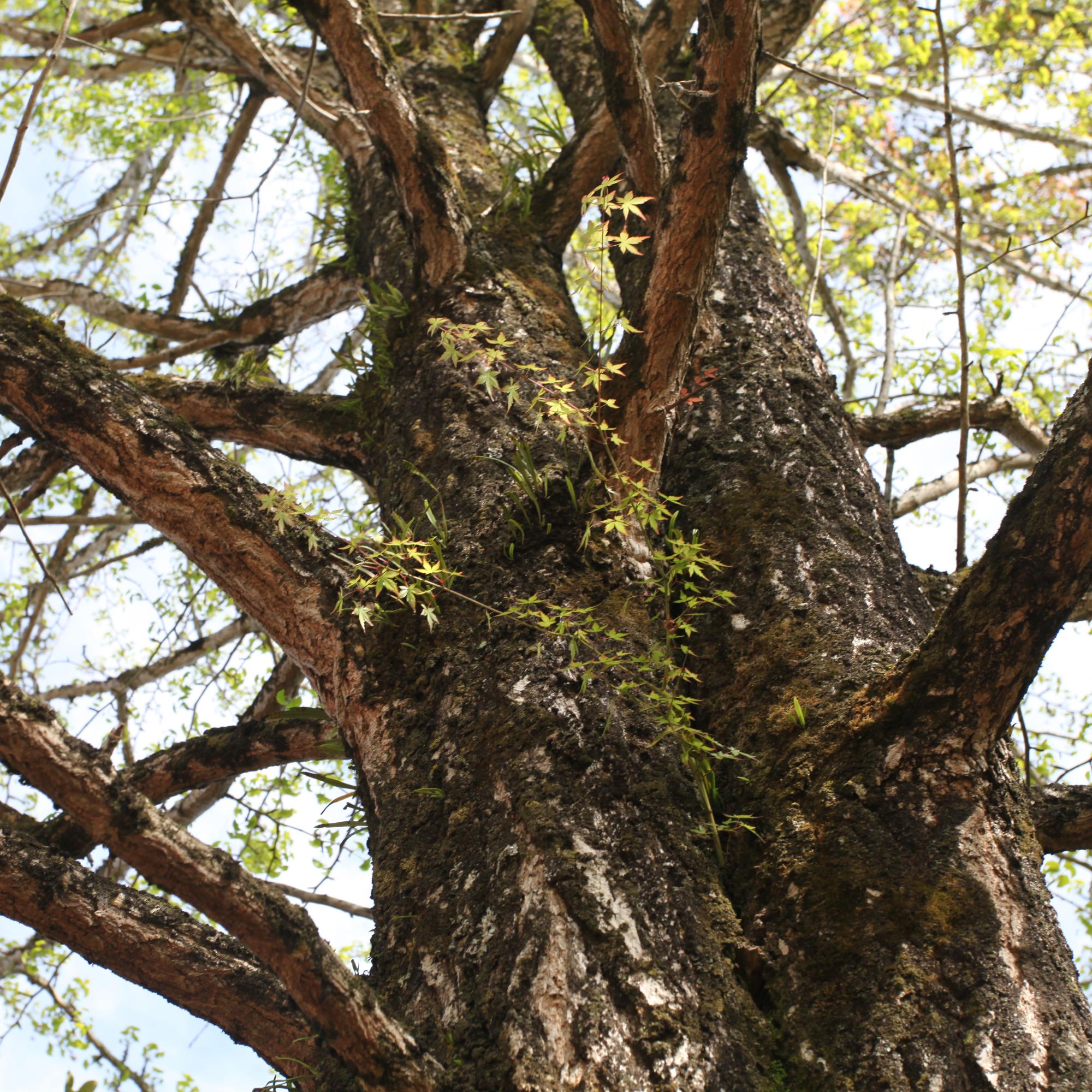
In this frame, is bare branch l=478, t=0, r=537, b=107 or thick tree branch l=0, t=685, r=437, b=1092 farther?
bare branch l=478, t=0, r=537, b=107

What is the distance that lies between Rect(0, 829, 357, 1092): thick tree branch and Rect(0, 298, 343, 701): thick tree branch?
1.90ft

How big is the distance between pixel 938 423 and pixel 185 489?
2343mm

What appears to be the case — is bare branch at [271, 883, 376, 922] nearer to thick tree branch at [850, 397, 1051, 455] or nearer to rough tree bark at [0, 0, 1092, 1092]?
rough tree bark at [0, 0, 1092, 1092]

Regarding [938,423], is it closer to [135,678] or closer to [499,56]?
[499,56]

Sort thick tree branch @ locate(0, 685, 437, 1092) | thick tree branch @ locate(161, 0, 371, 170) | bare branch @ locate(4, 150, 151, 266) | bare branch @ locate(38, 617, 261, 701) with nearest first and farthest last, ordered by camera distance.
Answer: thick tree branch @ locate(0, 685, 437, 1092)
thick tree branch @ locate(161, 0, 371, 170)
bare branch @ locate(38, 617, 261, 701)
bare branch @ locate(4, 150, 151, 266)

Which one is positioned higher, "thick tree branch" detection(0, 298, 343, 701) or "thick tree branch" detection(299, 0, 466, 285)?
"thick tree branch" detection(299, 0, 466, 285)

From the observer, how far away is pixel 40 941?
16.3 ft

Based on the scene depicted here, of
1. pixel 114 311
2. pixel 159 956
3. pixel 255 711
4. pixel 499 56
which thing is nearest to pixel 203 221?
pixel 114 311

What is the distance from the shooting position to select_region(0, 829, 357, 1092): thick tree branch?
1.50 meters

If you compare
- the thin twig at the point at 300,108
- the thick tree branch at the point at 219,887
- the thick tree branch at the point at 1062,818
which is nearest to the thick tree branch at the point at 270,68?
the thin twig at the point at 300,108

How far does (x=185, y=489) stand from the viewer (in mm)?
1938

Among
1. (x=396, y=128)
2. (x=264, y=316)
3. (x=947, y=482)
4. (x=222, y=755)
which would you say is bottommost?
(x=222, y=755)

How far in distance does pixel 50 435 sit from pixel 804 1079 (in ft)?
5.92

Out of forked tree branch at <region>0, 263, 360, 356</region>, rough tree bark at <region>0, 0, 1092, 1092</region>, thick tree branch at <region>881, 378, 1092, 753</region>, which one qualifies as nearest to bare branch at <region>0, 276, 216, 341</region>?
forked tree branch at <region>0, 263, 360, 356</region>
